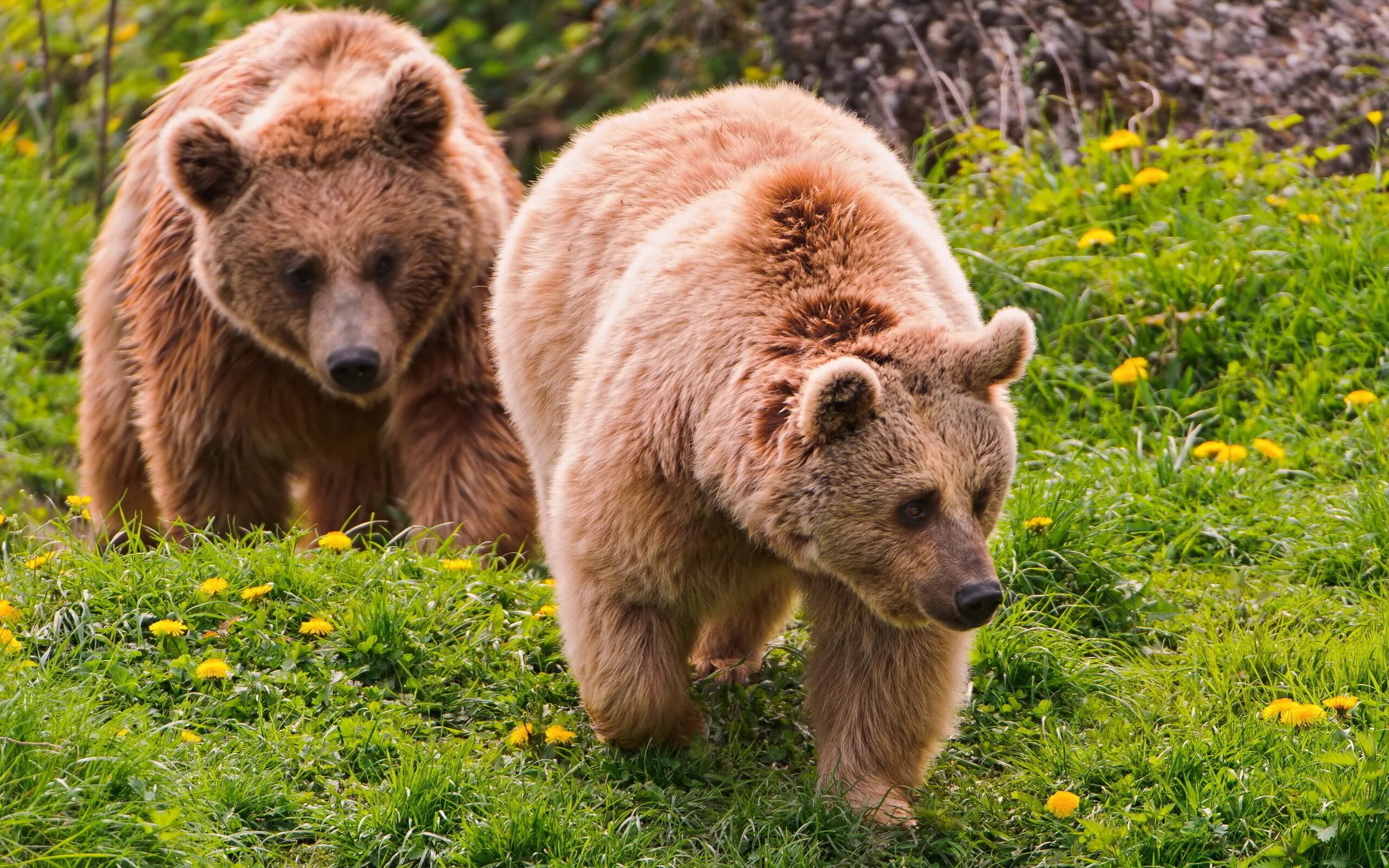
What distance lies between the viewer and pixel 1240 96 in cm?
767

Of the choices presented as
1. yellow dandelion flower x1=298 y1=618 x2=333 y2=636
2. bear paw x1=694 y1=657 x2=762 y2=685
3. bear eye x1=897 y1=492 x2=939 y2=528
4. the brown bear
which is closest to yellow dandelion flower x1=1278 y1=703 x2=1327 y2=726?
bear eye x1=897 y1=492 x2=939 y2=528

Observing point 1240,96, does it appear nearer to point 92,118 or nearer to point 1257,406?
point 1257,406

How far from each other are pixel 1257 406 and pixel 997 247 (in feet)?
4.15

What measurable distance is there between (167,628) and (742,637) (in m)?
1.71

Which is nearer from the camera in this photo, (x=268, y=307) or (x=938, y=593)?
(x=938, y=593)

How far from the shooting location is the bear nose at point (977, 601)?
12.9 ft

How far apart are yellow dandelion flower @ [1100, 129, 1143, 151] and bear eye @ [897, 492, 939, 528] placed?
11.7 feet

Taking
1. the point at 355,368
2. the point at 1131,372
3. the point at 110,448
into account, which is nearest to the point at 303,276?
the point at 355,368

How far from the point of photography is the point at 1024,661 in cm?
498

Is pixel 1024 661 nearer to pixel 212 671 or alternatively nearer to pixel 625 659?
pixel 625 659

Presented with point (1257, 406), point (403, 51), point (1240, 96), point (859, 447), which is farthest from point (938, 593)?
point (1240, 96)

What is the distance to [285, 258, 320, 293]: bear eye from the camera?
237 inches

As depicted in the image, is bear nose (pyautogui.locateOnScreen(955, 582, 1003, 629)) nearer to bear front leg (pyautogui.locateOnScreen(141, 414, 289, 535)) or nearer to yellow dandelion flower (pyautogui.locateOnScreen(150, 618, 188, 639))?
yellow dandelion flower (pyautogui.locateOnScreen(150, 618, 188, 639))

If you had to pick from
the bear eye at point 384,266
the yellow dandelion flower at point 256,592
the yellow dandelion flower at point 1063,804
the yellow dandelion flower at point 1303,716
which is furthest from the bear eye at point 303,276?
the yellow dandelion flower at point 1303,716
